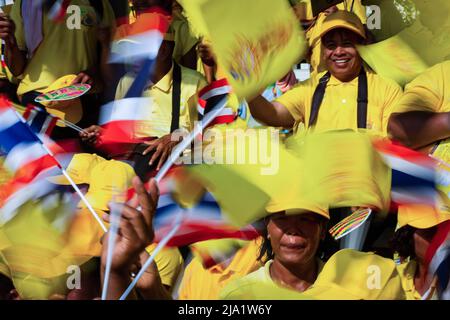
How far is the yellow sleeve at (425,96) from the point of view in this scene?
4.45 meters

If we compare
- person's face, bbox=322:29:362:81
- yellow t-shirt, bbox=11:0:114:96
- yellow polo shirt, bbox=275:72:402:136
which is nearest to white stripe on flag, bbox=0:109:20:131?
yellow t-shirt, bbox=11:0:114:96

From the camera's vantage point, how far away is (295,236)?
13.2ft

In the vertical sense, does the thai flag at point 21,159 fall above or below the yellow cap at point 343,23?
below

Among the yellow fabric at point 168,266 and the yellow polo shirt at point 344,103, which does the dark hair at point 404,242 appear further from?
the yellow fabric at point 168,266

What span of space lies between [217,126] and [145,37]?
531mm

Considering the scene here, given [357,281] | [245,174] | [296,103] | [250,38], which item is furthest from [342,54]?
[357,281]

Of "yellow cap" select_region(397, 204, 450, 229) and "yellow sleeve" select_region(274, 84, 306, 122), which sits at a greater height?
"yellow sleeve" select_region(274, 84, 306, 122)

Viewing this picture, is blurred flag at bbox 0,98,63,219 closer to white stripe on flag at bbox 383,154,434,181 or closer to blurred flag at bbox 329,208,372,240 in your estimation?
blurred flag at bbox 329,208,372,240

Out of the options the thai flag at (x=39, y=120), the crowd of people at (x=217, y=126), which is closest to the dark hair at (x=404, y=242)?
the crowd of people at (x=217, y=126)

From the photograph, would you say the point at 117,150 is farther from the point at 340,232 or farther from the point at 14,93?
the point at 340,232

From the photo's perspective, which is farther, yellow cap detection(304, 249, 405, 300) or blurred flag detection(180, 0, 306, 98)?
blurred flag detection(180, 0, 306, 98)

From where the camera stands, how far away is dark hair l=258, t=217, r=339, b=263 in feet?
13.7

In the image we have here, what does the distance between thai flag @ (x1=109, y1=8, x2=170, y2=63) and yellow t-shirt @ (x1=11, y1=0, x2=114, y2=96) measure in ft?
0.59

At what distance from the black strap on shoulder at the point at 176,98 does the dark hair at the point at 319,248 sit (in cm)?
74
